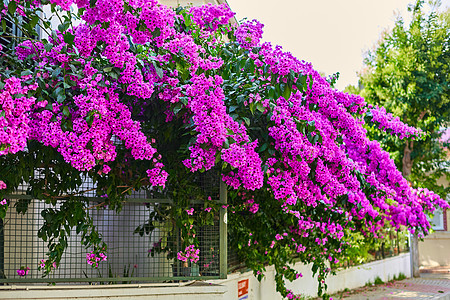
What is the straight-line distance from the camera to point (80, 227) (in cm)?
595

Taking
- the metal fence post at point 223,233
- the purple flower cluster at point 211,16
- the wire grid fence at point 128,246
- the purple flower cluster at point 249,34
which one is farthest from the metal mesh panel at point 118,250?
the purple flower cluster at point 211,16

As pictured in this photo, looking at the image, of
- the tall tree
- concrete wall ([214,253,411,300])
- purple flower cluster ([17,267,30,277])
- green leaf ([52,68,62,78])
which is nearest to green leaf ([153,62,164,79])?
green leaf ([52,68,62,78])

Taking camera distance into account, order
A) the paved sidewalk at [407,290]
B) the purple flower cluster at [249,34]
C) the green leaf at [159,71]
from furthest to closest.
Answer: the paved sidewalk at [407,290], the purple flower cluster at [249,34], the green leaf at [159,71]

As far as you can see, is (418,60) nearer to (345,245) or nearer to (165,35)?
(345,245)

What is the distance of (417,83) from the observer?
1639 cm

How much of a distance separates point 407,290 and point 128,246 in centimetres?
954

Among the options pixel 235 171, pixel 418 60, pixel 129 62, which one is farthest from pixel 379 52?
pixel 129 62

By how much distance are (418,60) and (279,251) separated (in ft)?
34.3

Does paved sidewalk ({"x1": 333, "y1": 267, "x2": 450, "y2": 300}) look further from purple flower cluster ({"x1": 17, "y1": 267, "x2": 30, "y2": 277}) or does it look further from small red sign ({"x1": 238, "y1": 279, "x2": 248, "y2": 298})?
purple flower cluster ({"x1": 17, "y1": 267, "x2": 30, "y2": 277})

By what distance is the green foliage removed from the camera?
16281mm

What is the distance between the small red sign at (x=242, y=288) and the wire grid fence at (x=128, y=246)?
3.72 ft

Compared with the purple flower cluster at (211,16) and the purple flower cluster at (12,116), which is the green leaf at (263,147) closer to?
the purple flower cluster at (211,16)

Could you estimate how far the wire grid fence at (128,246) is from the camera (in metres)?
6.20

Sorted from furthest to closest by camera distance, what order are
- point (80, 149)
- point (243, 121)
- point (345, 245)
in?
1. point (345, 245)
2. point (243, 121)
3. point (80, 149)
